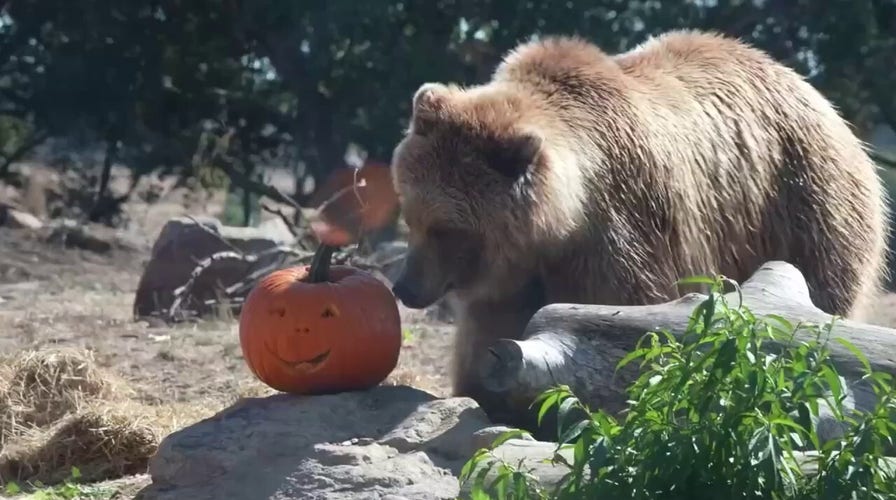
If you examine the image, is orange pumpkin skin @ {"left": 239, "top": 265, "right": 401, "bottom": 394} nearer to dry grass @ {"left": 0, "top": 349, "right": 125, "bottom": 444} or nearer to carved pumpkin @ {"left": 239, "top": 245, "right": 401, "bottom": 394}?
carved pumpkin @ {"left": 239, "top": 245, "right": 401, "bottom": 394}

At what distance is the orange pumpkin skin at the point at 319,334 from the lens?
473 cm

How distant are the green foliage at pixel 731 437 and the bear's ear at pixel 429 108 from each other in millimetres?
2398

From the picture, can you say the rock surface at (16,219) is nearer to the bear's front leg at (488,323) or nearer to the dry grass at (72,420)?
the dry grass at (72,420)

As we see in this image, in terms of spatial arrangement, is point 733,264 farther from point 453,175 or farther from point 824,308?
point 453,175

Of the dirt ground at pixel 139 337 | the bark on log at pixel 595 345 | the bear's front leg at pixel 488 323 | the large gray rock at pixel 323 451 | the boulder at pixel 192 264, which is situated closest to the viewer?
the large gray rock at pixel 323 451

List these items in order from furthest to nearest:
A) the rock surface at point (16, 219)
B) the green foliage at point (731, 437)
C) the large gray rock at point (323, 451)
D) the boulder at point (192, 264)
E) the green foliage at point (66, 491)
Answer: the rock surface at point (16, 219)
the boulder at point (192, 264)
the green foliage at point (66, 491)
the large gray rock at point (323, 451)
the green foliage at point (731, 437)

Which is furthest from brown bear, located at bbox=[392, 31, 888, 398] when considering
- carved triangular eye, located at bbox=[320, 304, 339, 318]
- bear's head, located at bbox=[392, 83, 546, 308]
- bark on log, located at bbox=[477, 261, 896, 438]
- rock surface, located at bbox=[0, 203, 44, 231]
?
rock surface, located at bbox=[0, 203, 44, 231]

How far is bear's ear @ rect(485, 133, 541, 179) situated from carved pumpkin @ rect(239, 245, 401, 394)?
0.74 metres

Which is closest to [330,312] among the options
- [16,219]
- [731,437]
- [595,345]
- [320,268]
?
[320,268]

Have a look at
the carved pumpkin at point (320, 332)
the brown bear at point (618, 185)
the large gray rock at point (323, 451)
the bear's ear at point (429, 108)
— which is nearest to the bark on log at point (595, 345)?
the large gray rock at point (323, 451)

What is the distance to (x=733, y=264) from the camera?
5945 millimetres

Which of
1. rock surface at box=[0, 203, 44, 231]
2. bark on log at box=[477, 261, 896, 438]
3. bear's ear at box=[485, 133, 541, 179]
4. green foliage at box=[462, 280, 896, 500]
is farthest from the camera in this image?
rock surface at box=[0, 203, 44, 231]

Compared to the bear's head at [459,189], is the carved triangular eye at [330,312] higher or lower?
lower

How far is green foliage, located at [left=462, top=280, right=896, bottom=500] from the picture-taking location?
2852 mm
